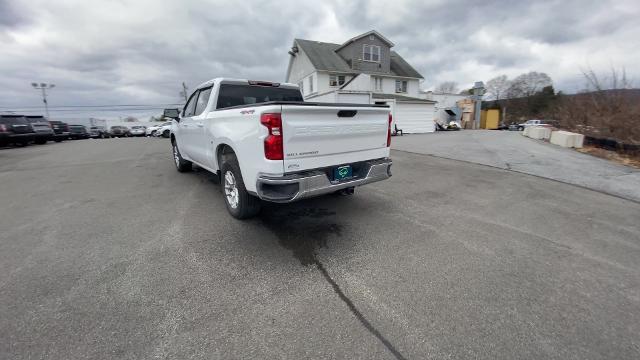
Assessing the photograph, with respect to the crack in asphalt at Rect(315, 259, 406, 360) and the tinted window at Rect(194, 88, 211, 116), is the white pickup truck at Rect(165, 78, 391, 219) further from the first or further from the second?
the crack in asphalt at Rect(315, 259, 406, 360)

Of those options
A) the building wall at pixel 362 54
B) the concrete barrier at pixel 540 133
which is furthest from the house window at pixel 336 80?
the concrete barrier at pixel 540 133

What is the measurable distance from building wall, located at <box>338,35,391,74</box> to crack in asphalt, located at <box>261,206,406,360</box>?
26.9m

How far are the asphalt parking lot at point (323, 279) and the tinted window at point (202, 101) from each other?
5.82 ft

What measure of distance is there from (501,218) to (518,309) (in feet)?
8.01

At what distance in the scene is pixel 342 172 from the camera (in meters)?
3.65

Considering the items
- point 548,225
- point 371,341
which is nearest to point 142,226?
point 371,341

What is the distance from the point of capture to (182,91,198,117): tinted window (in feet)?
19.3

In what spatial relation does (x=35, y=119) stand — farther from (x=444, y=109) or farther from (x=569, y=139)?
(x=444, y=109)

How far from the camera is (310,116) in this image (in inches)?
126

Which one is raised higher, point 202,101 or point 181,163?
point 202,101

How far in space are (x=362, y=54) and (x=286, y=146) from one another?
28.7 meters

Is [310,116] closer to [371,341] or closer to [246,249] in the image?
[246,249]

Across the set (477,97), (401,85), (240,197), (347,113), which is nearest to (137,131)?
(401,85)

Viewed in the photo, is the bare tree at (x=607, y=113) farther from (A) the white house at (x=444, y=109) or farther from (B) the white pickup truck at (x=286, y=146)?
(A) the white house at (x=444, y=109)
